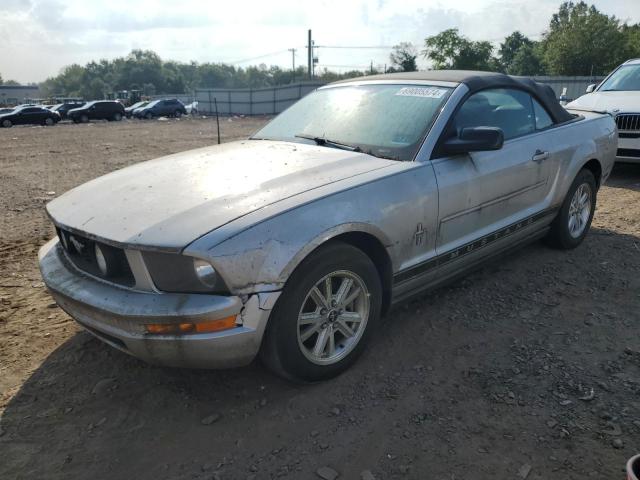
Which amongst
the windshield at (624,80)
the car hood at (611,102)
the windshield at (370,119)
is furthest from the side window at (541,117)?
the windshield at (624,80)

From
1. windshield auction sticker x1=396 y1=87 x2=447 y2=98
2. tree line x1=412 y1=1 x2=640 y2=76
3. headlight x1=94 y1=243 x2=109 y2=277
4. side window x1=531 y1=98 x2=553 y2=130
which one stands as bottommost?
headlight x1=94 y1=243 x2=109 y2=277

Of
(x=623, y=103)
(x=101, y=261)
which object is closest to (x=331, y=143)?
(x=101, y=261)

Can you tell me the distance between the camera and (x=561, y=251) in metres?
4.70

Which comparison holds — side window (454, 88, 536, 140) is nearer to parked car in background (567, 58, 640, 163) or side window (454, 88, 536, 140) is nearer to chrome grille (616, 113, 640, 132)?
parked car in background (567, 58, 640, 163)

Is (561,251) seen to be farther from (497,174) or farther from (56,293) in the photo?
(56,293)

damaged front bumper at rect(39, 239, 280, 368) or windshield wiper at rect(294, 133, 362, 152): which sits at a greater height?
windshield wiper at rect(294, 133, 362, 152)

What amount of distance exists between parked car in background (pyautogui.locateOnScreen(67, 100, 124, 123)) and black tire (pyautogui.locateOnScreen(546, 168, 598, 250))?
34766mm

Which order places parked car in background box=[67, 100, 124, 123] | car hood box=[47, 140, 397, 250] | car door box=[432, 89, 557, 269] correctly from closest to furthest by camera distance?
1. car hood box=[47, 140, 397, 250]
2. car door box=[432, 89, 557, 269]
3. parked car in background box=[67, 100, 124, 123]

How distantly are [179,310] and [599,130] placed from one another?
14.1 feet

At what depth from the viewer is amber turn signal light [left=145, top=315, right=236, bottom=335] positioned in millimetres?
2293

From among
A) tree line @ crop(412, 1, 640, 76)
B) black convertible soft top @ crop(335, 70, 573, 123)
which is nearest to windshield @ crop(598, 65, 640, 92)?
black convertible soft top @ crop(335, 70, 573, 123)

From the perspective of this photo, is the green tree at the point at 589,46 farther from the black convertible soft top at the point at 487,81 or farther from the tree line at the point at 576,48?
the black convertible soft top at the point at 487,81

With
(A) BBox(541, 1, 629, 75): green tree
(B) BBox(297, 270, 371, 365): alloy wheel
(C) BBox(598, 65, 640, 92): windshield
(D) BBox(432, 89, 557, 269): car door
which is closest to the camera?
(B) BBox(297, 270, 371, 365): alloy wheel

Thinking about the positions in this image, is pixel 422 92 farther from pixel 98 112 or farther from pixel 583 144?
pixel 98 112
